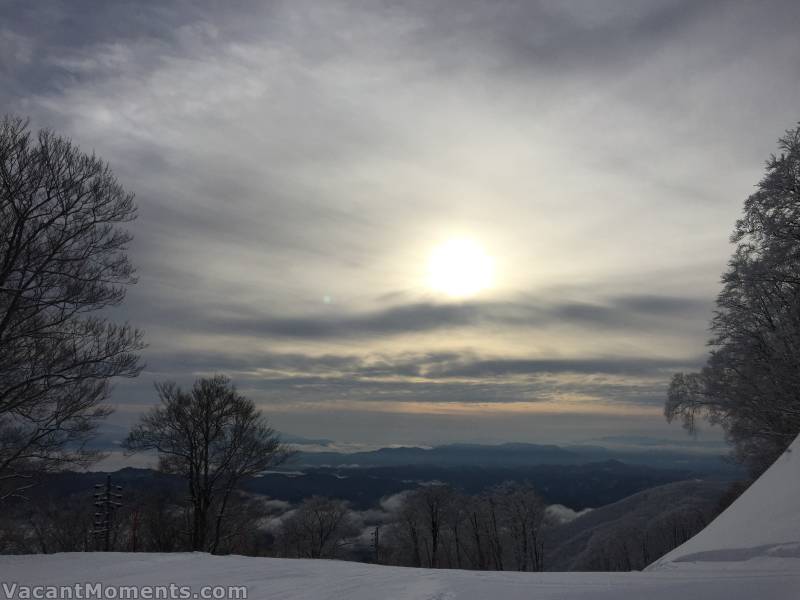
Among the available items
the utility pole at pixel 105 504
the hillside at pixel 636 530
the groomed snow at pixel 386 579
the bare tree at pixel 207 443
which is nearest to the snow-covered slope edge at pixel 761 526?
the groomed snow at pixel 386 579

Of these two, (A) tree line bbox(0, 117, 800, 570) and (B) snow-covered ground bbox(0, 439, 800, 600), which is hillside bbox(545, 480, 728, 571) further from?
(B) snow-covered ground bbox(0, 439, 800, 600)

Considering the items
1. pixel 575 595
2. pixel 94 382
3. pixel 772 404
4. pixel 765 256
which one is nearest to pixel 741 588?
pixel 575 595

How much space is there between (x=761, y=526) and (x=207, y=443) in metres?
24.4

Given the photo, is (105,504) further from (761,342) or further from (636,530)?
(636,530)

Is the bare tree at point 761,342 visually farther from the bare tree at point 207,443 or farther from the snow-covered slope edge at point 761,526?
the bare tree at point 207,443

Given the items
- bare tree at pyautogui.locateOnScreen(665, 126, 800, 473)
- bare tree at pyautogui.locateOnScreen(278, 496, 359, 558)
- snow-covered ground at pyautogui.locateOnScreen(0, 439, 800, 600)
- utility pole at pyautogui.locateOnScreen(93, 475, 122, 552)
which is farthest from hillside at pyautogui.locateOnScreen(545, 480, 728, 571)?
snow-covered ground at pyautogui.locateOnScreen(0, 439, 800, 600)

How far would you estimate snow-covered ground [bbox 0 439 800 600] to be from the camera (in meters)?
6.13

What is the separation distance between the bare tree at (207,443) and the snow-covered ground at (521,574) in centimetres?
1527

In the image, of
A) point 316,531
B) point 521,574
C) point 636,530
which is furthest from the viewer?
point 636,530

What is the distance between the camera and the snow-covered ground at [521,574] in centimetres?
→ 613

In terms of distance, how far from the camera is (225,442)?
89.8ft

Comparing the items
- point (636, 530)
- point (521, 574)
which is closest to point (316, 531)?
point (521, 574)

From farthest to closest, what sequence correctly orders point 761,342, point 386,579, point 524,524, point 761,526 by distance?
point 524,524
point 761,342
point 761,526
point 386,579

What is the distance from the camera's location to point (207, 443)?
88.3 ft
